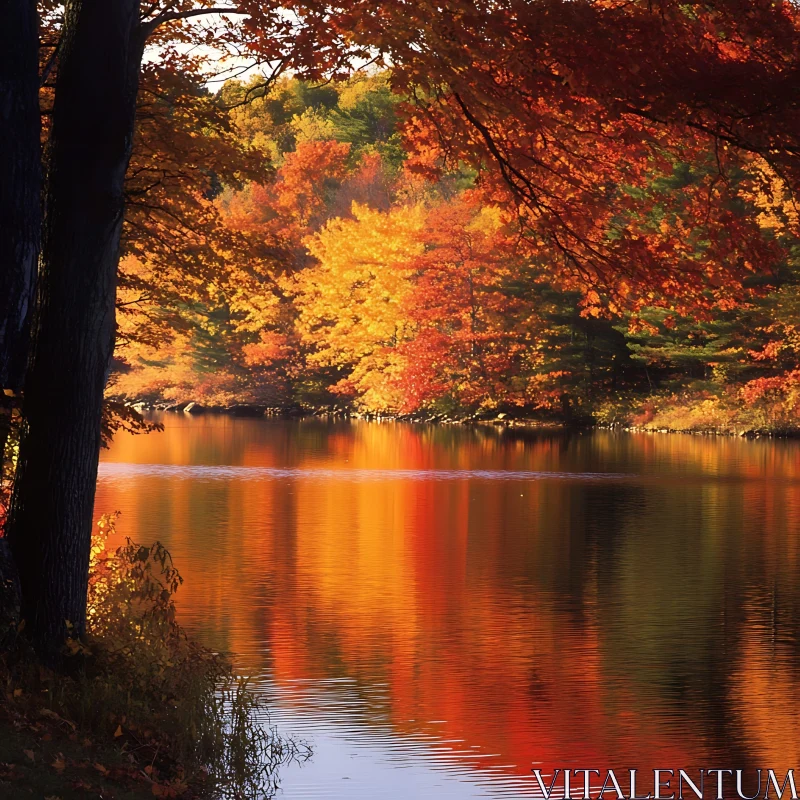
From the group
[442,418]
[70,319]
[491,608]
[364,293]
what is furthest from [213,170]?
[364,293]

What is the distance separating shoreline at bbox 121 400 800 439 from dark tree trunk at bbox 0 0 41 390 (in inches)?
1002

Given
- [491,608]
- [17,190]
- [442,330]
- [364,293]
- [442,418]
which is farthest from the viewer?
[364,293]

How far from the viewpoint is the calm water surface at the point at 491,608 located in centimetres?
934

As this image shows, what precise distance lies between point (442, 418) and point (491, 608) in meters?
34.1

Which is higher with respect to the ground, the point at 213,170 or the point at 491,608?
the point at 213,170

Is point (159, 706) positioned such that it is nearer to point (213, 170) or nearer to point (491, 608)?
point (213, 170)

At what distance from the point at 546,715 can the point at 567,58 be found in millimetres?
4542

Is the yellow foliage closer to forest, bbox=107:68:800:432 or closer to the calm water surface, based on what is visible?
forest, bbox=107:68:800:432

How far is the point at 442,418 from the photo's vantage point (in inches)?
1903

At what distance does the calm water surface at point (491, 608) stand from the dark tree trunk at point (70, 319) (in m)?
1.91

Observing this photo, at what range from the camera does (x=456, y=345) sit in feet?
150

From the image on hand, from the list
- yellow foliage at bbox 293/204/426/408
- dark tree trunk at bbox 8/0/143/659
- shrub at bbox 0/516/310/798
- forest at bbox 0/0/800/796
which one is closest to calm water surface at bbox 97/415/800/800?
shrub at bbox 0/516/310/798

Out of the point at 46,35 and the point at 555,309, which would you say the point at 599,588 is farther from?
the point at 555,309

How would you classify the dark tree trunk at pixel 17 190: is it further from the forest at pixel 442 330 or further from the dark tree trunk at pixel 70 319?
the forest at pixel 442 330
